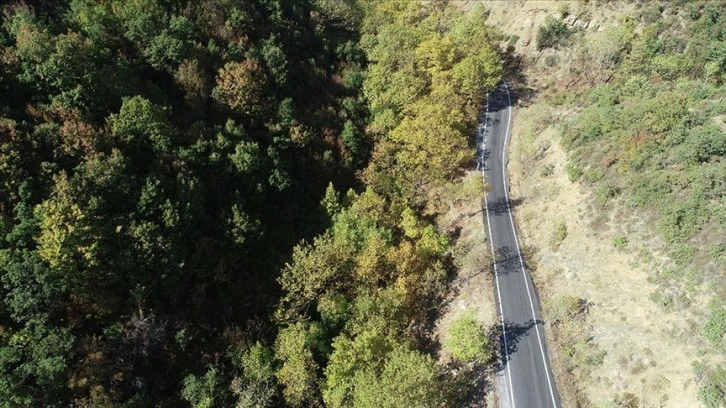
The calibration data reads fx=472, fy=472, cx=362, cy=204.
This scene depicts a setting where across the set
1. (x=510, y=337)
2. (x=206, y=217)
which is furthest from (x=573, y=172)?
(x=206, y=217)

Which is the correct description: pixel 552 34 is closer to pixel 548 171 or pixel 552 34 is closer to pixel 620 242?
pixel 548 171

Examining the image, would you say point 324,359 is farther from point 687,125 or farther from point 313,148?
point 687,125

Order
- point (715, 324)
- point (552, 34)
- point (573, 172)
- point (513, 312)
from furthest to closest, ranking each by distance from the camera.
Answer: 1. point (552, 34)
2. point (573, 172)
3. point (513, 312)
4. point (715, 324)

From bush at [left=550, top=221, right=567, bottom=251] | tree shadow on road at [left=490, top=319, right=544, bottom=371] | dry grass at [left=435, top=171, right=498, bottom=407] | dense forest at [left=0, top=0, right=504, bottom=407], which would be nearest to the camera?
dense forest at [left=0, top=0, right=504, bottom=407]

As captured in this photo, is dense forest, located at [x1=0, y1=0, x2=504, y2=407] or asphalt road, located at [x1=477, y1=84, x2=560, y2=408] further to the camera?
asphalt road, located at [x1=477, y1=84, x2=560, y2=408]

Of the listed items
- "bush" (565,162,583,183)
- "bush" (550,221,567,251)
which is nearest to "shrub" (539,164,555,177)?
"bush" (565,162,583,183)

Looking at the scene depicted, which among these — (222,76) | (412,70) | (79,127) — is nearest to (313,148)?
(222,76)

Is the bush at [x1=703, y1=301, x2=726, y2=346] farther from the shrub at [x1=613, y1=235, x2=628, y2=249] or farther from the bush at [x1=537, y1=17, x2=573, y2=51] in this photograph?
the bush at [x1=537, y1=17, x2=573, y2=51]
